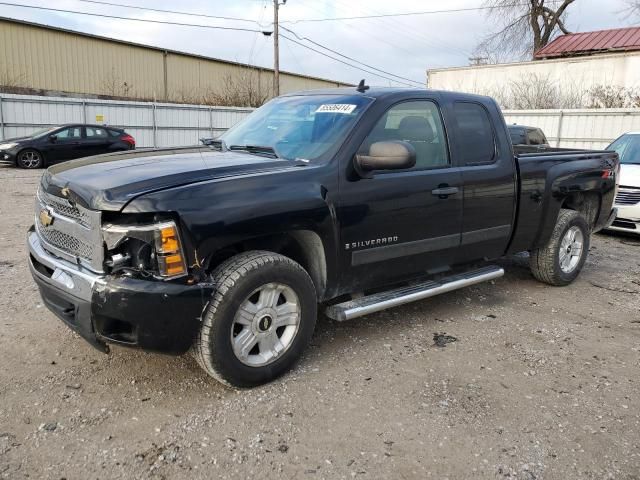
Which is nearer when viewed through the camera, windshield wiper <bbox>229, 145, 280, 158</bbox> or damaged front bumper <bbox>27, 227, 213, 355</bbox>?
damaged front bumper <bbox>27, 227, 213, 355</bbox>

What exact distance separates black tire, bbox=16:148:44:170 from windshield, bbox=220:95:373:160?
13.8 m

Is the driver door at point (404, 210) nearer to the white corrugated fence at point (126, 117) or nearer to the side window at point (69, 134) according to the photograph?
the white corrugated fence at point (126, 117)

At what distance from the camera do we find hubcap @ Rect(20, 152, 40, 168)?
633 inches

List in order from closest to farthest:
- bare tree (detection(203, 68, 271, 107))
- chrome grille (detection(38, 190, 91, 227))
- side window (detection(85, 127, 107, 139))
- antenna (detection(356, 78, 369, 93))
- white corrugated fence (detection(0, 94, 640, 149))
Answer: chrome grille (detection(38, 190, 91, 227)), antenna (detection(356, 78, 369, 93)), side window (detection(85, 127, 107, 139)), white corrugated fence (detection(0, 94, 640, 149)), bare tree (detection(203, 68, 271, 107))

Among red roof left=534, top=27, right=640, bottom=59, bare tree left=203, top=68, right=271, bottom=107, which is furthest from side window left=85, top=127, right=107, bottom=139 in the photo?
red roof left=534, top=27, right=640, bottom=59

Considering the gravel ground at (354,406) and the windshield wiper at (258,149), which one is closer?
the gravel ground at (354,406)

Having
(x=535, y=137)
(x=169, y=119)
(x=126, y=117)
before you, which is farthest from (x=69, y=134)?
(x=535, y=137)

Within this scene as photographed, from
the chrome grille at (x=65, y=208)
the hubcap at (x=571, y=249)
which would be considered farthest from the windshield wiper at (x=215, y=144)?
the hubcap at (x=571, y=249)

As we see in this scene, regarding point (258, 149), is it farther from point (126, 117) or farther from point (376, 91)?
point (126, 117)

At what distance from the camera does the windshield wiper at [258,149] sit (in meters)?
3.93

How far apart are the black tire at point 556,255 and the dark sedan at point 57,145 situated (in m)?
13.7

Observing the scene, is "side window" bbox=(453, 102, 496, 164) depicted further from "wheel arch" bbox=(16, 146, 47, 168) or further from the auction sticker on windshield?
"wheel arch" bbox=(16, 146, 47, 168)

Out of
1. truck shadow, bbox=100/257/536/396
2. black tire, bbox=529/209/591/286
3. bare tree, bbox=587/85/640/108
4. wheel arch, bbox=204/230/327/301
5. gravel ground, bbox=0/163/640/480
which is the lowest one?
gravel ground, bbox=0/163/640/480

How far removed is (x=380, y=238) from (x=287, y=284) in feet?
2.82
